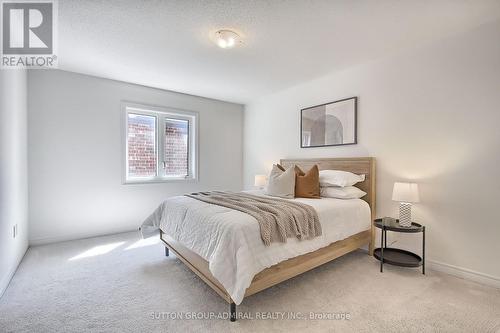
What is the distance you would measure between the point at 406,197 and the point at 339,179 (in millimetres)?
724

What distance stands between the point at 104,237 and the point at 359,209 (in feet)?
12.1

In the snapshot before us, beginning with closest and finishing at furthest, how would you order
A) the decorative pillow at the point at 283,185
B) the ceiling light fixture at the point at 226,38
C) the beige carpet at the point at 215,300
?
1. the beige carpet at the point at 215,300
2. the ceiling light fixture at the point at 226,38
3. the decorative pillow at the point at 283,185

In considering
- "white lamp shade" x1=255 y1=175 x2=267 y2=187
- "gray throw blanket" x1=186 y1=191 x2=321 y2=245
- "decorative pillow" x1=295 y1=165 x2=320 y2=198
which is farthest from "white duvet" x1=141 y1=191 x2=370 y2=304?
"white lamp shade" x1=255 y1=175 x2=267 y2=187

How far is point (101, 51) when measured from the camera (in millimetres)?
2652

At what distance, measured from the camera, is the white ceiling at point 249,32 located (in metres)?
1.90

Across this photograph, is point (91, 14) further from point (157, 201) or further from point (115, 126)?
point (157, 201)

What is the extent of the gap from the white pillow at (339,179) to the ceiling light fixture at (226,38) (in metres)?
1.96

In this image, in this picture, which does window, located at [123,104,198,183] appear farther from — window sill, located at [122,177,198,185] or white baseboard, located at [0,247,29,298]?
white baseboard, located at [0,247,29,298]

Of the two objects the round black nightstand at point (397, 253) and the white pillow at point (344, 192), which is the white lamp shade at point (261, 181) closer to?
the white pillow at point (344, 192)

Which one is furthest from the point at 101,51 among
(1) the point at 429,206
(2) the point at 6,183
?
(1) the point at 429,206

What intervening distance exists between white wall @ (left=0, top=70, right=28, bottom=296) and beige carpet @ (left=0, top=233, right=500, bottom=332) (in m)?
0.27

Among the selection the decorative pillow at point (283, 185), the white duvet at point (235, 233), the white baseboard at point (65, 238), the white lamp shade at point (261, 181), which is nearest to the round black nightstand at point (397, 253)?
the white duvet at point (235, 233)

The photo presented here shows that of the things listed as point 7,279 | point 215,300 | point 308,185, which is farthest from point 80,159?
point 308,185

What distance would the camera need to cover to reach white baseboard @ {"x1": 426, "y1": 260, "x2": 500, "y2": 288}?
2.11 m
